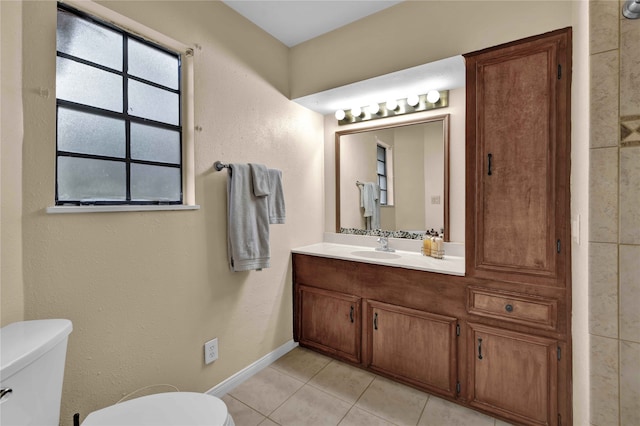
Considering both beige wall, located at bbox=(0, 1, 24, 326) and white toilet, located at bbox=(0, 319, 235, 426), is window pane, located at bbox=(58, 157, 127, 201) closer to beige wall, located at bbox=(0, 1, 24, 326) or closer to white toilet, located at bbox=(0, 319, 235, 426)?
beige wall, located at bbox=(0, 1, 24, 326)

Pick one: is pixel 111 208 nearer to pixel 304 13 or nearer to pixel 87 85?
pixel 87 85

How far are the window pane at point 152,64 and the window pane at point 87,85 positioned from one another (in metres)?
0.14

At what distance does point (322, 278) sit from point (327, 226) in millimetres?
625

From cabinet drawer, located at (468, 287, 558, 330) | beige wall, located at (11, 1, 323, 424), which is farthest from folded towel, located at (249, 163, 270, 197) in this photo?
cabinet drawer, located at (468, 287, 558, 330)

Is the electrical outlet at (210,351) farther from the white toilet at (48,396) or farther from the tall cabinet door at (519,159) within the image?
the tall cabinet door at (519,159)

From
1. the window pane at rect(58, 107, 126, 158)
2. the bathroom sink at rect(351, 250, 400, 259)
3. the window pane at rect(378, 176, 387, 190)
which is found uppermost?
the window pane at rect(58, 107, 126, 158)

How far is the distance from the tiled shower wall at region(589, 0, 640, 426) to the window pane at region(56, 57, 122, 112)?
6.17ft

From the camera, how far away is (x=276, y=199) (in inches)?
79.7

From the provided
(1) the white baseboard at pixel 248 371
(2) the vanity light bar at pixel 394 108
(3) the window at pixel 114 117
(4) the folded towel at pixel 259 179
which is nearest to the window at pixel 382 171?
(2) the vanity light bar at pixel 394 108

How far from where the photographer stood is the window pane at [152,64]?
4.76 feet

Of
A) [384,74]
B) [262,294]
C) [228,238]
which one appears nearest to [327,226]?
[262,294]

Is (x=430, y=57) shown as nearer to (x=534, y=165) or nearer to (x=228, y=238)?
(x=534, y=165)

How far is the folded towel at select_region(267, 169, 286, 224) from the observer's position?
200 cm

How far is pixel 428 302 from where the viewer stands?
1.73 meters
